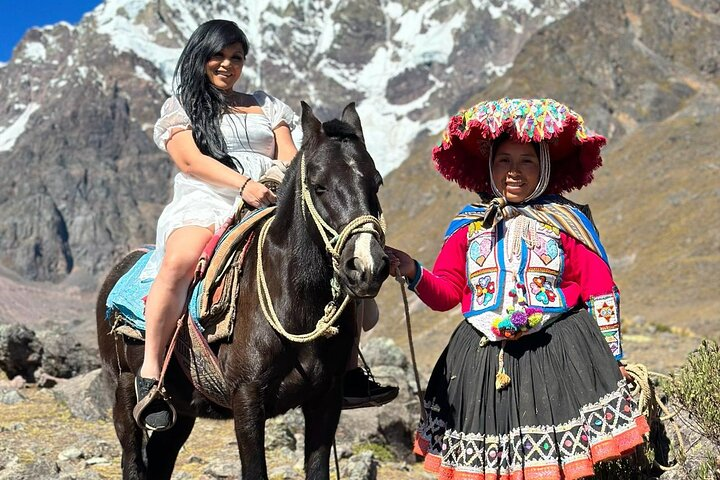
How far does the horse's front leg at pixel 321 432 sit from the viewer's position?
5094 mm

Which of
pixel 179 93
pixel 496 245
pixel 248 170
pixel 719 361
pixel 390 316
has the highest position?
pixel 390 316

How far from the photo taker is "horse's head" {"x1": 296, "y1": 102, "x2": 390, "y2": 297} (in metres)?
4.14

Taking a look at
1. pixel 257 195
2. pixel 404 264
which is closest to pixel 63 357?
pixel 257 195

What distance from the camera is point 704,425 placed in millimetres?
5383

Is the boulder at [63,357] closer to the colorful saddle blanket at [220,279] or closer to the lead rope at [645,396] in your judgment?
the colorful saddle blanket at [220,279]

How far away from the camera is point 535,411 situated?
15.8 ft

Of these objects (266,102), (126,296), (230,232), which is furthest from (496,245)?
(126,296)

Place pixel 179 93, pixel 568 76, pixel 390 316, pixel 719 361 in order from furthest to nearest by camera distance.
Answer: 1. pixel 568 76
2. pixel 390 316
3. pixel 179 93
4. pixel 719 361

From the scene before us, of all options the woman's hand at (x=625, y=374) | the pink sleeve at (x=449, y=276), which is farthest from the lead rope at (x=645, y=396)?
the pink sleeve at (x=449, y=276)

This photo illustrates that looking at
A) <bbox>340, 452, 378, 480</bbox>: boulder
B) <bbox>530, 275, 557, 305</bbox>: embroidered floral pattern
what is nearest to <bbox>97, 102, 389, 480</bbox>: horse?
<bbox>530, 275, 557, 305</bbox>: embroidered floral pattern

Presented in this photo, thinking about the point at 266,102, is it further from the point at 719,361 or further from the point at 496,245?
the point at 719,361

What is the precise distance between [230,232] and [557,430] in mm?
2220

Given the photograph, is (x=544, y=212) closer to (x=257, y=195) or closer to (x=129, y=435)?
(x=257, y=195)

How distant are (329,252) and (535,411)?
4.71 ft
